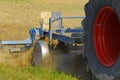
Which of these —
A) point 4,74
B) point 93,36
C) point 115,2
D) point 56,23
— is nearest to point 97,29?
point 93,36

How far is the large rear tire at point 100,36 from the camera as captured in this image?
5902mm

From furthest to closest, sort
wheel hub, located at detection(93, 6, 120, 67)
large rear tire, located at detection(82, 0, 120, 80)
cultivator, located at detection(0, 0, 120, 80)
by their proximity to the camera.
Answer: wheel hub, located at detection(93, 6, 120, 67) < large rear tire, located at detection(82, 0, 120, 80) < cultivator, located at detection(0, 0, 120, 80)

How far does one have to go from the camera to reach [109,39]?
6.28m

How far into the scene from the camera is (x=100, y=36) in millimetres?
6207

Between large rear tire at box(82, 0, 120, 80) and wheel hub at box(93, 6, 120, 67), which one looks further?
wheel hub at box(93, 6, 120, 67)

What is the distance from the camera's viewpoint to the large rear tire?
5.90m

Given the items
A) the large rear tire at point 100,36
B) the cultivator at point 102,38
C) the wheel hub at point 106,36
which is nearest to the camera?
the cultivator at point 102,38

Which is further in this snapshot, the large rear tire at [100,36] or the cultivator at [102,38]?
the large rear tire at [100,36]

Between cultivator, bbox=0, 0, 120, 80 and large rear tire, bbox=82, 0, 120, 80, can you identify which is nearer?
cultivator, bbox=0, 0, 120, 80

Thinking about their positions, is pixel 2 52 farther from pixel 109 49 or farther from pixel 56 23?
pixel 109 49

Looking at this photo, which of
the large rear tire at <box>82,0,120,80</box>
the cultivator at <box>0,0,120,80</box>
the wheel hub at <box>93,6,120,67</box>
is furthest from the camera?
the wheel hub at <box>93,6,120,67</box>

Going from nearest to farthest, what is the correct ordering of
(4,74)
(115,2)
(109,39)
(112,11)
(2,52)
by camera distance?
(115,2) → (112,11) → (109,39) → (4,74) → (2,52)

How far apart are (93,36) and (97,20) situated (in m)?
A: 0.24

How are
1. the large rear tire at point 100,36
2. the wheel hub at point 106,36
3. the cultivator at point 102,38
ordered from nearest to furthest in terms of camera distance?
the cultivator at point 102,38
the large rear tire at point 100,36
the wheel hub at point 106,36
